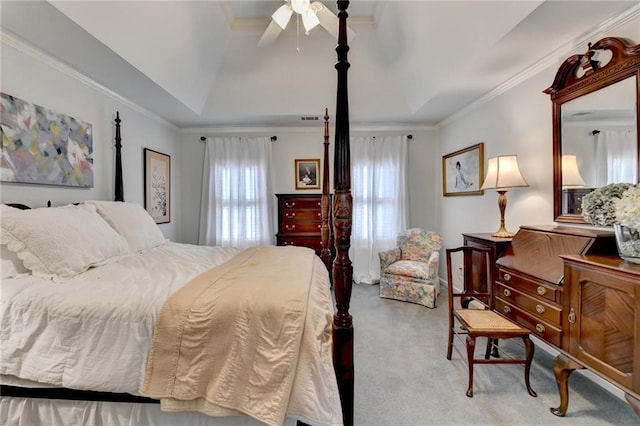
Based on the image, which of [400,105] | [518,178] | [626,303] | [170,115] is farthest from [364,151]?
[626,303]

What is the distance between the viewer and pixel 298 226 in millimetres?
4309

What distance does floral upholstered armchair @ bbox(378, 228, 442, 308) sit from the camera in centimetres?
361

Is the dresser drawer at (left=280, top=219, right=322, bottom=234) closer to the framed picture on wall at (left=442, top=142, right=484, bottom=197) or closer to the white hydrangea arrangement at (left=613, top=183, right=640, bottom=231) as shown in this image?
the framed picture on wall at (left=442, top=142, right=484, bottom=197)

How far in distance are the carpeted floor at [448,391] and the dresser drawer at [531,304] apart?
0.55 meters

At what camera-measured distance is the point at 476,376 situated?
2.16 m

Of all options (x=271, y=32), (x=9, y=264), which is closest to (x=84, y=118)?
(x=9, y=264)

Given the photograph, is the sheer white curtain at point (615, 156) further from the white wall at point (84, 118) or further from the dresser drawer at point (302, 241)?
the white wall at point (84, 118)

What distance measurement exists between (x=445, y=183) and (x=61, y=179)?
4563mm

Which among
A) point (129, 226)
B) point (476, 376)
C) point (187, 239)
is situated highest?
point (129, 226)

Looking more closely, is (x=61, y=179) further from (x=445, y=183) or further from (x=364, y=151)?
(x=445, y=183)

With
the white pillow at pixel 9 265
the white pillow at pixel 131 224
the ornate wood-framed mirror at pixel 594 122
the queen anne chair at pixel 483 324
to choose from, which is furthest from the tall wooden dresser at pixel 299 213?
the white pillow at pixel 9 265

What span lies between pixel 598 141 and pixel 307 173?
3.45m

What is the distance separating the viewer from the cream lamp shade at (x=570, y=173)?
2213 millimetres

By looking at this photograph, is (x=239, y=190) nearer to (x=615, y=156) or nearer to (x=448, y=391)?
(x=448, y=391)
